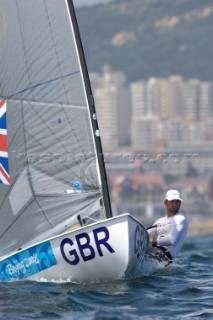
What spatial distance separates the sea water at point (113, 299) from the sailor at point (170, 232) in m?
0.28

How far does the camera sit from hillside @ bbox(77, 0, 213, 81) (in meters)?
171

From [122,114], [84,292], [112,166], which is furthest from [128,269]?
[122,114]

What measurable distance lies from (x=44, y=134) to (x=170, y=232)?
5.44 feet

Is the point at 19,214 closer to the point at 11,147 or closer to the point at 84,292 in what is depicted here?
the point at 11,147

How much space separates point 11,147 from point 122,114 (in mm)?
136752

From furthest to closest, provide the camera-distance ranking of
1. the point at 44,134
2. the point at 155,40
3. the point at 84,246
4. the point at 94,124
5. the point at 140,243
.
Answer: the point at 155,40 < the point at 44,134 < the point at 94,124 < the point at 140,243 < the point at 84,246

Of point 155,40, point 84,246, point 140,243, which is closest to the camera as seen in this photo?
point 84,246

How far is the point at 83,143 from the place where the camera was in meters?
11.6

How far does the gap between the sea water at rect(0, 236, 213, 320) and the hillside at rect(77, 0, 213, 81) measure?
152214mm

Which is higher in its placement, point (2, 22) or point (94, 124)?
point (2, 22)

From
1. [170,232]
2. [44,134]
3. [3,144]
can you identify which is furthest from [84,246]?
[3,144]

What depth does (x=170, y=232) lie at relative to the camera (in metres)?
11.8

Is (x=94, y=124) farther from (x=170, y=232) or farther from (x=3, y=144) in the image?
(x=170, y=232)

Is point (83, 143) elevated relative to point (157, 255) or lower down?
elevated
